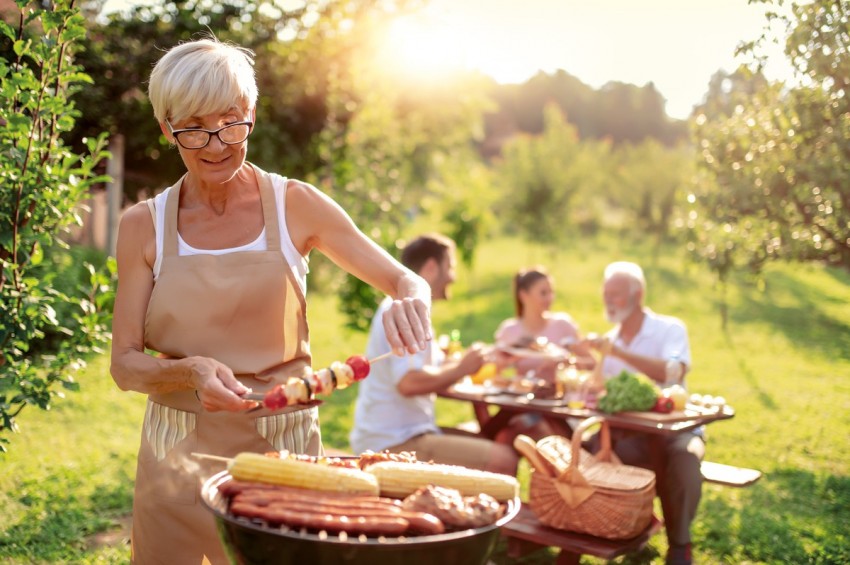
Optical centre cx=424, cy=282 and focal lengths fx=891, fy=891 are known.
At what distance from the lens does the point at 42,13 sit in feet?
11.2

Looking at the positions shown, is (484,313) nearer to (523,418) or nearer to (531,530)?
(523,418)

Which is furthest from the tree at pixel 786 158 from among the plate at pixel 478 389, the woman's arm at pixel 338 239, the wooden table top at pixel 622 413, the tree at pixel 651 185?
the tree at pixel 651 185

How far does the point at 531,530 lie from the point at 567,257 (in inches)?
975

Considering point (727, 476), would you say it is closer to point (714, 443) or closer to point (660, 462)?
point (660, 462)

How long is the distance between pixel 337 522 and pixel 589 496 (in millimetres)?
3091

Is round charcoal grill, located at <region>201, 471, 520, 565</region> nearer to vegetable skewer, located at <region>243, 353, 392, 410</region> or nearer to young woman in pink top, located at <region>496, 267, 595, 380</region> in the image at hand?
vegetable skewer, located at <region>243, 353, 392, 410</region>

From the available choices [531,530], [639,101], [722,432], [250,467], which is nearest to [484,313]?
[722,432]

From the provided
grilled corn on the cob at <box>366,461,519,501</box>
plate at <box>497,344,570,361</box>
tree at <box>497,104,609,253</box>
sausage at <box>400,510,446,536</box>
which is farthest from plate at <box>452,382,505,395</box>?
tree at <box>497,104,609,253</box>

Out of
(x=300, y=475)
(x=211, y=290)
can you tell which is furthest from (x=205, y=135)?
(x=300, y=475)

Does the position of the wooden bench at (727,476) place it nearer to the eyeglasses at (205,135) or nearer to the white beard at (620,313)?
the white beard at (620,313)

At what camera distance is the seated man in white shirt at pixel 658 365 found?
17.5ft

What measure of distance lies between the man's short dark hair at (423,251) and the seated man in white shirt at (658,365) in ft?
3.84

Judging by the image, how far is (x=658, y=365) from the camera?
5.95m

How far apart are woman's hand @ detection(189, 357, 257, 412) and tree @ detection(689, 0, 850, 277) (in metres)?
3.74
